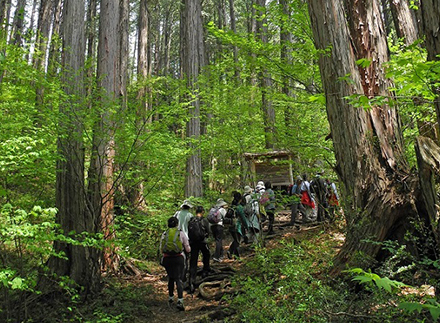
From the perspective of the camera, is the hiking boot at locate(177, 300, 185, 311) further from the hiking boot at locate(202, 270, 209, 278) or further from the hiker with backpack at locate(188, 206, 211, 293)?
the hiking boot at locate(202, 270, 209, 278)

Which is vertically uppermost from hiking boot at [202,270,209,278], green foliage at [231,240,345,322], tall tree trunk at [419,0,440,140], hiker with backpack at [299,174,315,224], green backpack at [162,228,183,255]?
tall tree trunk at [419,0,440,140]

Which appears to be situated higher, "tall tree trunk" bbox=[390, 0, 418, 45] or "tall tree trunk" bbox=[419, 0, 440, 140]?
"tall tree trunk" bbox=[390, 0, 418, 45]

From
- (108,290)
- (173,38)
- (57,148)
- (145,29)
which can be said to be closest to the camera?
(57,148)

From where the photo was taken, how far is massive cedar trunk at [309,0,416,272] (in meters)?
4.28

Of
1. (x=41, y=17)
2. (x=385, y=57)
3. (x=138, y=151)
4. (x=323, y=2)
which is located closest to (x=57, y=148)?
(x=138, y=151)

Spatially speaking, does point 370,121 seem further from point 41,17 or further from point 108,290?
point 41,17

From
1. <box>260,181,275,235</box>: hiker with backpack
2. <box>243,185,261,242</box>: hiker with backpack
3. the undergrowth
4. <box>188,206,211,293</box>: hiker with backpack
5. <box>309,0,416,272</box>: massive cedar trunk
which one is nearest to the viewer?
the undergrowth

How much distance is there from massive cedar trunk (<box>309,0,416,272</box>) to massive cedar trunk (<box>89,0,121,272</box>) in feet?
11.9

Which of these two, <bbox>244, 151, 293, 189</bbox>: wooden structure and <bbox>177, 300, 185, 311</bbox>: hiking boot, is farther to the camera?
<bbox>244, 151, 293, 189</bbox>: wooden structure

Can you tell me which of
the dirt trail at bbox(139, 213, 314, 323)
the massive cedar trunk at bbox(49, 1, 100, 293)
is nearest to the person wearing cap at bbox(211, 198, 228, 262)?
the dirt trail at bbox(139, 213, 314, 323)

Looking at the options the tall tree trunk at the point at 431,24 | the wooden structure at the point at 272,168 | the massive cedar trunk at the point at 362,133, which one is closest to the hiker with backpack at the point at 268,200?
the massive cedar trunk at the point at 362,133

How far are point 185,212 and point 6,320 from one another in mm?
3225

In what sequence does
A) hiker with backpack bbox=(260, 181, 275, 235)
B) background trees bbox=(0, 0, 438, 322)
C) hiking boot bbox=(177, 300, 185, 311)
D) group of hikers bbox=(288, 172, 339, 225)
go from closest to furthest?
1. background trees bbox=(0, 0, 438, 322)
2. hiking boot bbox=(177, 300, 185, 311)
3. hiker with backpack bbox=(260, 181, 275, 235)
4. group of hikers bbox=(288, 172, 339, 225)

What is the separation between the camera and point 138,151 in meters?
6.05
